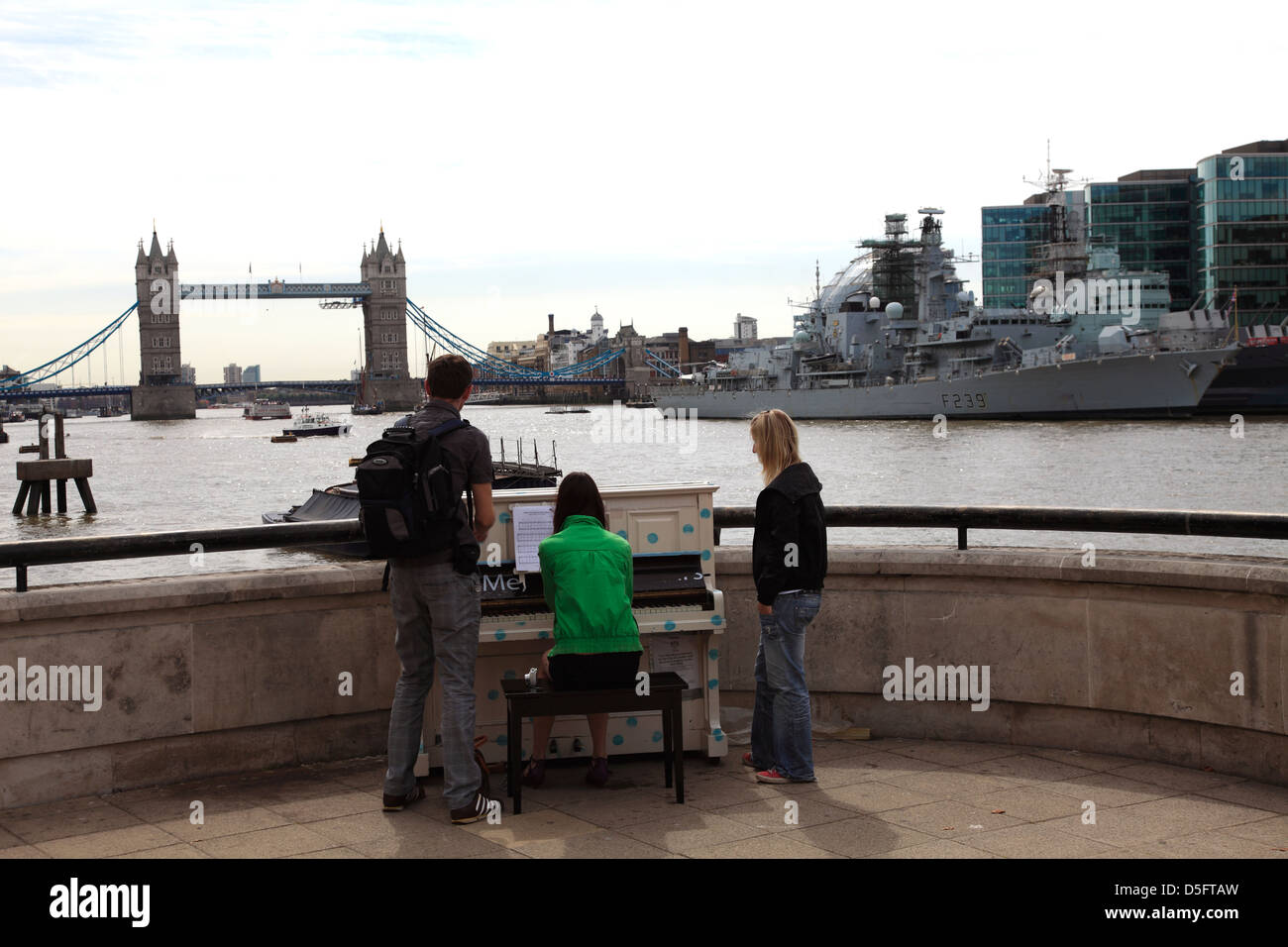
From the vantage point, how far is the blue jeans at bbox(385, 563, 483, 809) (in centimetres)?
536

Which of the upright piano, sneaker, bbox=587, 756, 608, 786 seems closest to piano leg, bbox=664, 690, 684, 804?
sneaker, bbox=587, 756, 608, 786

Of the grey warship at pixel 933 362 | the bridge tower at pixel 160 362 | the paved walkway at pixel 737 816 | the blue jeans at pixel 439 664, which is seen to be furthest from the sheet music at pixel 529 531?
the bridge tower at pixel 160 362

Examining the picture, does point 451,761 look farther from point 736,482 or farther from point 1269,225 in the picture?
point 1269,225

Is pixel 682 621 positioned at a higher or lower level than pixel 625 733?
higher

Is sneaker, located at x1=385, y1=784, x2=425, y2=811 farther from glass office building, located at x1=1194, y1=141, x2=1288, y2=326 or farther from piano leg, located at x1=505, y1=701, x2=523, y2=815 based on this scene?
glass office building, located at x1=1194, y1=141, x2=1288, y2=326

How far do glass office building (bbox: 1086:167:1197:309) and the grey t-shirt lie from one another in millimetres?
115081

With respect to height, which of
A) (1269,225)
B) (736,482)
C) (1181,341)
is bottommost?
(736,482)

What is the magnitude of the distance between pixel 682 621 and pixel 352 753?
188 centimetres

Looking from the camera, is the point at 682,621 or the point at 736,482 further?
the point at 736,482

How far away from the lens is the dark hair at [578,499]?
5660mm

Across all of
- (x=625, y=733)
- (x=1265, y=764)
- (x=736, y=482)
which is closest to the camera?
(x=1265, y=764)
